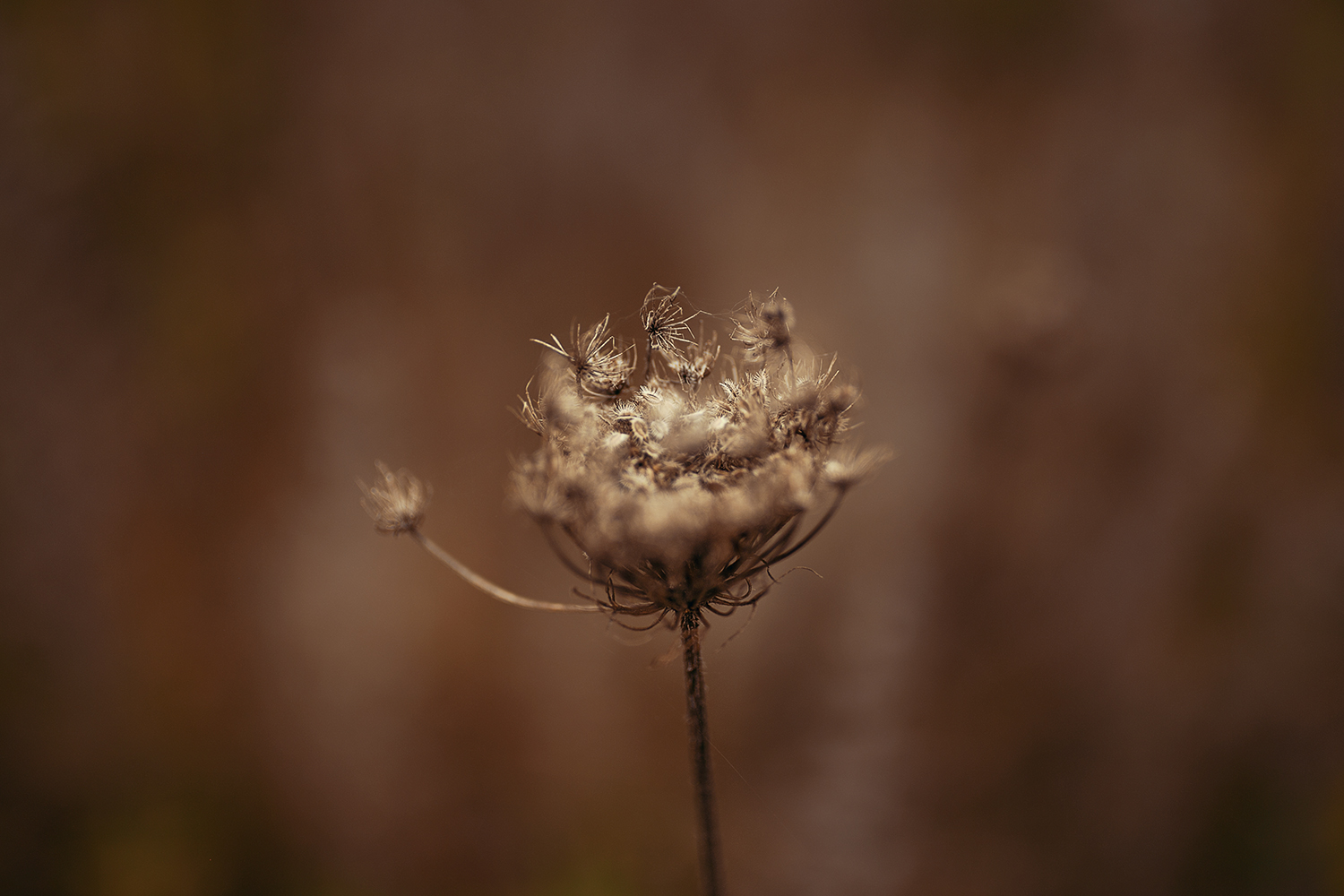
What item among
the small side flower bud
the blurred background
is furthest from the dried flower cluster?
the blurred background

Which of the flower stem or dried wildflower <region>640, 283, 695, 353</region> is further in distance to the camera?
dried wildflower <region>640, 283, 695, 353</region>

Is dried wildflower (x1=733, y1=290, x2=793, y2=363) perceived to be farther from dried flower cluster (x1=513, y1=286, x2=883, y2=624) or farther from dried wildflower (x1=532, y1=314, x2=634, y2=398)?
dried wildflower (x1=532, y1=314, x2=634, y2=398)

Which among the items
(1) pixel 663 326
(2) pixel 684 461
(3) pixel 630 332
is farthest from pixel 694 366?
(3) pixel 630 332

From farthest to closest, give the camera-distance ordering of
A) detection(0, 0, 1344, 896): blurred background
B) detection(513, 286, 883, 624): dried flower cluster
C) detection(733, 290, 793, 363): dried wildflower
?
1. detection(0, 0, 1344, 896): blurred background
2. detection(733, 290, 793, 363): dried wildflower
3. detection(513, 286, 883, 624): dried flower cluster

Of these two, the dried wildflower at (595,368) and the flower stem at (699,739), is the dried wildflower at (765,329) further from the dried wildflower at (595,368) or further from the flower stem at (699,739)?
the flower stem at (699,739)

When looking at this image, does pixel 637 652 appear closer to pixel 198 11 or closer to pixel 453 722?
pixel 453 722

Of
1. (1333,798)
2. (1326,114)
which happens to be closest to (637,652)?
(1333,798)

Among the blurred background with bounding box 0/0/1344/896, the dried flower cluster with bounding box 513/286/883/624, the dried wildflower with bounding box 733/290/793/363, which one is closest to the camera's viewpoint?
the dried flower cluster with bounding box 513/286/883/624

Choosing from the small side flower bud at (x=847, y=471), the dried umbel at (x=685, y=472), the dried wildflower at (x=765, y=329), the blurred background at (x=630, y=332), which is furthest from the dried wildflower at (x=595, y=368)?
the blurred background at (x=630, y=332)
